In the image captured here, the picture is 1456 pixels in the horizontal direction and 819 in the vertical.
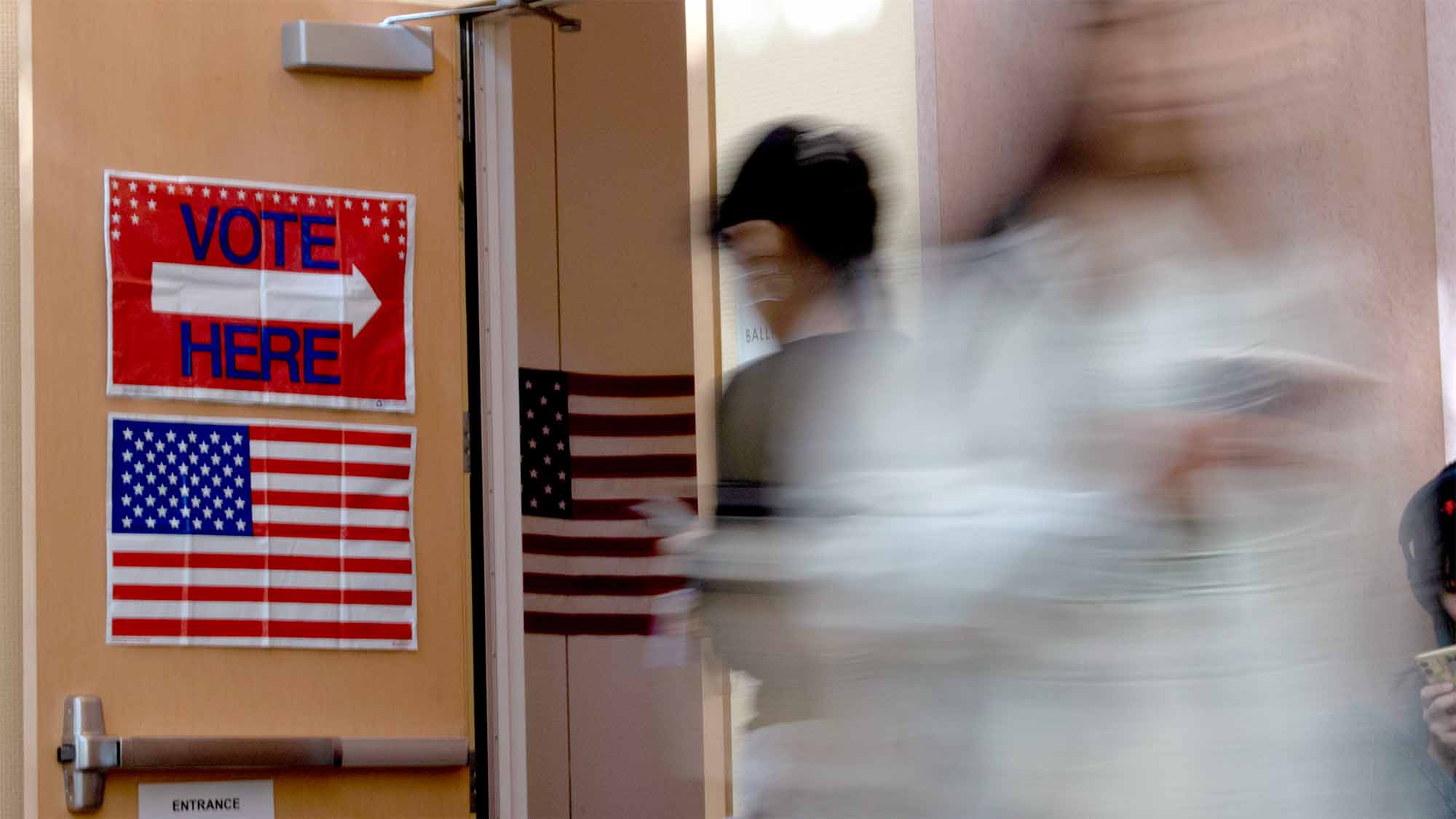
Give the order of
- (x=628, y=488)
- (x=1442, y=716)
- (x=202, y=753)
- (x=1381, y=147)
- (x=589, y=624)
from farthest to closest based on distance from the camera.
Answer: (x=628, y=488)
(x=589, y=624)
(x=1381, y=147)
(x=202, y=753)
(x=1442, y=716)

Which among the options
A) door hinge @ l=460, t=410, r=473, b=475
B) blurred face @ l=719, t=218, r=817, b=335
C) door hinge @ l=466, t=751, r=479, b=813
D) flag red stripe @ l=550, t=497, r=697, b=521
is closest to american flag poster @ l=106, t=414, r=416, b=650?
door hinge @ l=460, t=410, r=473, b=475

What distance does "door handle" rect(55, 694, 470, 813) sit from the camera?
9.80 feet

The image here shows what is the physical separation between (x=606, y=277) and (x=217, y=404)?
2.01 metres

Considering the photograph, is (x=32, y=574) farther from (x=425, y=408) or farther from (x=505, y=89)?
(x=505, y=89)

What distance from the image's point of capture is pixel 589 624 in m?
4.98

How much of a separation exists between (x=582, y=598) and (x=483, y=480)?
158cm

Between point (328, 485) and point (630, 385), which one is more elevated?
point (630, 385)

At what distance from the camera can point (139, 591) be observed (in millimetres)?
3111

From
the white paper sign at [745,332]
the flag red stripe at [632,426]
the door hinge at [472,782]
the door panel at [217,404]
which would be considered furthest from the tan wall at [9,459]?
the flag red stripe at [632,426]

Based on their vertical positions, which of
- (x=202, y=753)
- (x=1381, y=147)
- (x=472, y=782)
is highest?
(x=1381, y=147)

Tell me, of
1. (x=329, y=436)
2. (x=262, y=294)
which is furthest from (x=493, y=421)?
(x=262, y=294)

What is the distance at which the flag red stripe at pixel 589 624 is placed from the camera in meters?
4.92

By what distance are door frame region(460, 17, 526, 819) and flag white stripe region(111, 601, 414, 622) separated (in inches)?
7.7

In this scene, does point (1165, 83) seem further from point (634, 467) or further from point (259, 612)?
point (634, 467)
